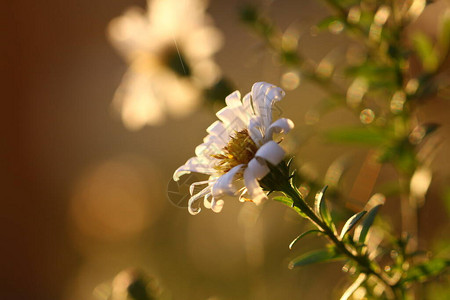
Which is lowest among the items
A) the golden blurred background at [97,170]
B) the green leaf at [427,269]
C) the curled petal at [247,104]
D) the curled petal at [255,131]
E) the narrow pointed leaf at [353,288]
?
the golden blurred background at [97,170]

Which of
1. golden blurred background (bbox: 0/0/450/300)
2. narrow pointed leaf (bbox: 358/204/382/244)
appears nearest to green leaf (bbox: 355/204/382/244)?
narrow pointed leaf (bbox: 358/204/382/244)

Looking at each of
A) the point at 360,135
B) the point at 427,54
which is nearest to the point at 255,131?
the point at 360,135

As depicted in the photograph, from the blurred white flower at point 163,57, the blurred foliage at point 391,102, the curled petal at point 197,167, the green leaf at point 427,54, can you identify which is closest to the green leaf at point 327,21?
the blurred foliage at point 391,102

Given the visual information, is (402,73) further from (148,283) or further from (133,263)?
(133,263)

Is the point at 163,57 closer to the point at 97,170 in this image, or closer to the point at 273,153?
the point at 273,153

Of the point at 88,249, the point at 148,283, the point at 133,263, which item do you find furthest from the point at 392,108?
the point at 88,249

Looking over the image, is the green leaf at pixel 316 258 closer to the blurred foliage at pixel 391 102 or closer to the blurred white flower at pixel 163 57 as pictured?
the blurred foliage at pixel 391 102

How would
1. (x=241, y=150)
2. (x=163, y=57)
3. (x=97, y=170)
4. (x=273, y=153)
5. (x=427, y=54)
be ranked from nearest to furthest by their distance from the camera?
(x=273, y=153) → (x=241, y=150) → (x=427, y=54) → (x=163, y=57) → (x=97, y=170)
